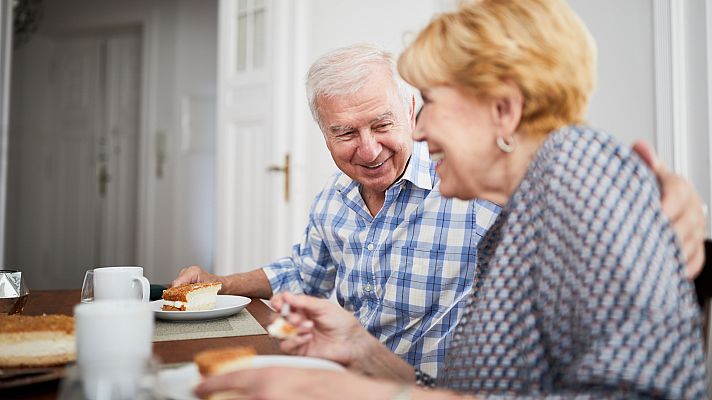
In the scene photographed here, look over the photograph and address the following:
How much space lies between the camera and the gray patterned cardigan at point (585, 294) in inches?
26.5

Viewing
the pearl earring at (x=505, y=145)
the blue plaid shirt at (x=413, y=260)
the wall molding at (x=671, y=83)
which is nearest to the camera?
the pearl earring at (x=505, y=145)

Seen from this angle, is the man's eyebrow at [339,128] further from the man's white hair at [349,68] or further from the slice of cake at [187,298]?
the slice of cake at [187,298]

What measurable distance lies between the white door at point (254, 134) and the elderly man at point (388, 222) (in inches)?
55.7

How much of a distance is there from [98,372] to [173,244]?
4.77 meters

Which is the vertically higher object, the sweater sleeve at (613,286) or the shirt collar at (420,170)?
the shirt collar at (420,170)

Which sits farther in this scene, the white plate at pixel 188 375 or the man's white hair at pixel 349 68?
the man's white hair at pixel 349 68

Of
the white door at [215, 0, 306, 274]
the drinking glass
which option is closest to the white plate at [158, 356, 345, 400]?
the drinking glass

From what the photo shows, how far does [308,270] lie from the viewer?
1.88m

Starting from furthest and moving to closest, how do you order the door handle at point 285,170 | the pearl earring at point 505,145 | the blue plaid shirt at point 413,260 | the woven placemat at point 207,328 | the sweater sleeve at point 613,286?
1. the door handle at point 285,170
2. the blue plaid shirt at point 413,260
3. the woven placemat at point 207,328
4. the pearl earring at point 505,145
5. the sweater sleeve at point 613,286

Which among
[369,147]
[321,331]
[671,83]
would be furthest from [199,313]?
[671,83]

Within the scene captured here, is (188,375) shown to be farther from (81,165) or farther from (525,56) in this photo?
(81,165)

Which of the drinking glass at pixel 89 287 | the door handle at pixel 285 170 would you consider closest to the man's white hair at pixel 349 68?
the drinking glass at pixel 89 287

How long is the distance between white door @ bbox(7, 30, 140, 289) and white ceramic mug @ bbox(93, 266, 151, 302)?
4644mm

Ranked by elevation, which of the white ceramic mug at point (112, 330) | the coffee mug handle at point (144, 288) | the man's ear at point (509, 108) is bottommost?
the coffee mug handle at point (144, 288)
